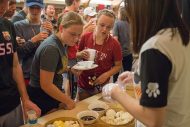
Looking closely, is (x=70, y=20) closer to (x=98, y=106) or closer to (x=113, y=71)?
(x=98, y=106)

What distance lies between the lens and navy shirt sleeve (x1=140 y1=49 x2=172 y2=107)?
814 millimetres

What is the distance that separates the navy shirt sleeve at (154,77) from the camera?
2.67 ft

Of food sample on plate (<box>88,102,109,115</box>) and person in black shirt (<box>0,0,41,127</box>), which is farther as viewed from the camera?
food sample on plate (<box>88,102,109,115</box>)

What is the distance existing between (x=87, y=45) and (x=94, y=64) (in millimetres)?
265

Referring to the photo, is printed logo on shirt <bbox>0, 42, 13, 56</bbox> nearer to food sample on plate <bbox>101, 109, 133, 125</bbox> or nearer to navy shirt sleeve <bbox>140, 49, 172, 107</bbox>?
food sample on plate <bbox>101, 109, 133, 125</bbox>

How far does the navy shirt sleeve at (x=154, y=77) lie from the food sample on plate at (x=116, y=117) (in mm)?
697

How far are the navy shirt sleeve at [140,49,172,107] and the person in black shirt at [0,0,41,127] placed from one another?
1.00 m

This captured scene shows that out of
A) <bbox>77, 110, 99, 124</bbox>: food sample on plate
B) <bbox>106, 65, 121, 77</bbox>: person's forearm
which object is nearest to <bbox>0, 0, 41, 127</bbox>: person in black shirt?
<bbox>77, 110, 99, 124</bbox>: food sample on plate

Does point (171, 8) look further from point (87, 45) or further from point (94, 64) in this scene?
point (87, 45)

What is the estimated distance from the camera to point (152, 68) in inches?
32.2

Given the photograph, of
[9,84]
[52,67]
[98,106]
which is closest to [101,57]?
[98,106]

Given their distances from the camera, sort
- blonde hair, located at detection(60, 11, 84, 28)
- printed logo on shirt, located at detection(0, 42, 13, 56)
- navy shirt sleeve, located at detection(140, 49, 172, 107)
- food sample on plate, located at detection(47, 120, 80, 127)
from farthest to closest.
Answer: blonde hair, located at detection(60, 11, 84, 28), printed logo on shirt, located at detection(0, 42, 13, 56), food sample on plate, located at detection(47, 120, 80, 127), navy shirt sleeve, located at detection(140, 49, 172, 107)

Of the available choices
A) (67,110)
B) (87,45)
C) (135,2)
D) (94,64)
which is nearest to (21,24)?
(87,45)

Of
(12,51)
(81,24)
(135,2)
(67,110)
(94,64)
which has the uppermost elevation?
(135,2)
